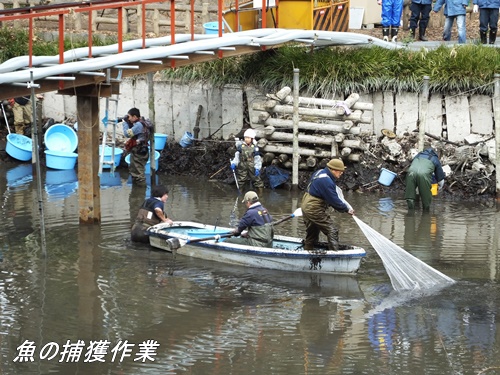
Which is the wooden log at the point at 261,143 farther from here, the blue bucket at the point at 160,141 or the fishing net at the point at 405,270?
the fishing net at the point at 405,270

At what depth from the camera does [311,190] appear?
15.4 metres

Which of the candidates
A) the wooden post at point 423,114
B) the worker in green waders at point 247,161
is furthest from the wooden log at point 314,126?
the wooden post at point 423,114

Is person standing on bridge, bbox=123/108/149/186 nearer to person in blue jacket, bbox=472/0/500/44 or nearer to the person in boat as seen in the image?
the person in boat

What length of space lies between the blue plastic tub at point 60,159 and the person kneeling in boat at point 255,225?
348 inches

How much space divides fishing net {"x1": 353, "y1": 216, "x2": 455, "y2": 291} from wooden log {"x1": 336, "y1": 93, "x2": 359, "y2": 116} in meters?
6.41

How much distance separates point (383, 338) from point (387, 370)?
3.53 feet

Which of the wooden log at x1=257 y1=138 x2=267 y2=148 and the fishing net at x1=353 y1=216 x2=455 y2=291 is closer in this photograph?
the fishing net at x1=353 y1=216 x2=455 y2=291

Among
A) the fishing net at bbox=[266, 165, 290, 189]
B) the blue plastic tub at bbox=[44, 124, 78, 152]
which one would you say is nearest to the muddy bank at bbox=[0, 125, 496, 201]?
the fishing net at bbox=[266, 165, 290, 189]

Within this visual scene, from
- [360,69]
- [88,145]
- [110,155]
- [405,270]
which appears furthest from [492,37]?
[88,145]

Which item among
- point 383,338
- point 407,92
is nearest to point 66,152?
point 407,92

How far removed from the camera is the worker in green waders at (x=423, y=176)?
19500mm

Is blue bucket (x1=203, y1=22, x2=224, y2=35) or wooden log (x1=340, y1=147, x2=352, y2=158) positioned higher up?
blue bucket (x1=203, y1=22, x2=224, y2=35)

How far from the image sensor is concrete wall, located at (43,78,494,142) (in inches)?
867

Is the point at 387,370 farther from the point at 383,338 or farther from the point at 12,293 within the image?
the point at 12,293
